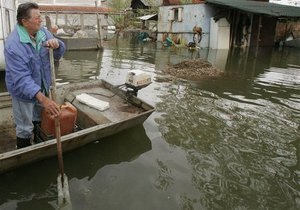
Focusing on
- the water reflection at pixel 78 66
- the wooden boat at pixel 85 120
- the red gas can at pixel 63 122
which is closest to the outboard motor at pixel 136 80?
the wooden boat at pixel 85 120

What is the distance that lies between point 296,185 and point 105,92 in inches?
174

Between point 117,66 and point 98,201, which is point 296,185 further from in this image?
point 117,66

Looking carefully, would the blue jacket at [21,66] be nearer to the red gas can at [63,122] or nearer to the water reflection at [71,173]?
the red gas can at [63,122]

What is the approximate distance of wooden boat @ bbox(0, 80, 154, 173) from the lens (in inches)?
167

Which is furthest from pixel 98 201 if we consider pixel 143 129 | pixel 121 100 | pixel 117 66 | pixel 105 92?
pixel 117 66

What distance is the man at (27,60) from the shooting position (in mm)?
3807

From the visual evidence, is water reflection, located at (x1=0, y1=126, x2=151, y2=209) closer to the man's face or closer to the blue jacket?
the blue jacket

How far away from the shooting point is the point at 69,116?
16.2ft

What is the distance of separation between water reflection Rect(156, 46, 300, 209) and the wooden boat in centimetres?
92

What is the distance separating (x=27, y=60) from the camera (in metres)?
3.95

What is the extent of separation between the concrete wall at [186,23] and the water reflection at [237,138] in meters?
12.6

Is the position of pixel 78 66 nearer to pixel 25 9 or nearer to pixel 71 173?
pixel 71 173

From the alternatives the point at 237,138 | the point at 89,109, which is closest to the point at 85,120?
the point at 89,109

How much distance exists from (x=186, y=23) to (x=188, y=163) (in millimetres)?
20427
